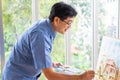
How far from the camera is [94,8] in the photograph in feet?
7.75

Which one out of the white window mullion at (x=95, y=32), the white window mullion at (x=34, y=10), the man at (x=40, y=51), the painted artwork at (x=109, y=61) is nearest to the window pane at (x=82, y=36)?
the white window mullion at (x=95, y=32)

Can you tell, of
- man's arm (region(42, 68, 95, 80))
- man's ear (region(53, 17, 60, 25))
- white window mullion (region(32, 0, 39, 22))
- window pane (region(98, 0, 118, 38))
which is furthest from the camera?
window pane (region(98, 0, 118, 38))

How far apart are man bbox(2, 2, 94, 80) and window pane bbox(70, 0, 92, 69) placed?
703 millimetres

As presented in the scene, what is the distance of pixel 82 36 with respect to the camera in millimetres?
2426

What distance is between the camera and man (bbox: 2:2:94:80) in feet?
5.06

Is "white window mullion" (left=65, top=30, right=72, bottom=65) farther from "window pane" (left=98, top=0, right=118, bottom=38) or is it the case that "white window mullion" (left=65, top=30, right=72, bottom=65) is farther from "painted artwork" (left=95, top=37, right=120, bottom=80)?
"painted artwork" (left=95, top=37, right=120, bottom=80)

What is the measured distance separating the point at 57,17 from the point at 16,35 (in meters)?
0.76

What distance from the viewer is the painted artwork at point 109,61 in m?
1.71

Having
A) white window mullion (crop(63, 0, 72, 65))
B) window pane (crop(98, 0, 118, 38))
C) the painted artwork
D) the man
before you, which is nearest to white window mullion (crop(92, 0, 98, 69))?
window pane (crop(98, 0, 118, 38))

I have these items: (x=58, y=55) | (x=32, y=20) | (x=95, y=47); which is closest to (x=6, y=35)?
(x=32, y=20)

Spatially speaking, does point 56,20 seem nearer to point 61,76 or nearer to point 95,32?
point 61,76

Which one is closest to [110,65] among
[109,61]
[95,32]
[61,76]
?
[109,61]

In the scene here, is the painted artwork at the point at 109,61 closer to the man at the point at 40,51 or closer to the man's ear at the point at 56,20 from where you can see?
the man at the point at 40,51

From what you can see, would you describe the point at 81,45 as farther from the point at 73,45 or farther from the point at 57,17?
the point at 57,17
